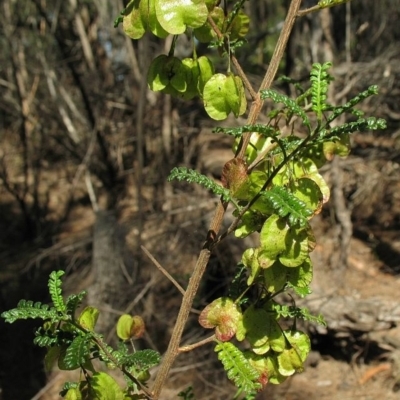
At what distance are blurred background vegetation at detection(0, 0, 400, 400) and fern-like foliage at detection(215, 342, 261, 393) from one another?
2.75 m

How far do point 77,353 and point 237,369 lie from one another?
213 millimetres

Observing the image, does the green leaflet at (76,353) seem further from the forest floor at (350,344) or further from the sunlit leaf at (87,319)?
the forest floor at (350,344)

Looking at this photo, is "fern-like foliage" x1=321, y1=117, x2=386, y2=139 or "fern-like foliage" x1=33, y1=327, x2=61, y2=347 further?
"fern-like foliage" x1=33, y1=327, x2=61, y2=347

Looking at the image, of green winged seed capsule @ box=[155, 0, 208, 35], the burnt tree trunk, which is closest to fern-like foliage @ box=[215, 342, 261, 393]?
green winged seed capsule @ box=[155, 0, 208, 35]

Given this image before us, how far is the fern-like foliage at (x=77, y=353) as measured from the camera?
0.70m

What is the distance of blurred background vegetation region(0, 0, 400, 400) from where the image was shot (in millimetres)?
4043

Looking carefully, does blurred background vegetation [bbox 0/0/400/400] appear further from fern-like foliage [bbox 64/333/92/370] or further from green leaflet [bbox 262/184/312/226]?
green leaflet [bbox 262/184/312/226]

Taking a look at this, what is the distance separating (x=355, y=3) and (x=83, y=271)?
4.11m

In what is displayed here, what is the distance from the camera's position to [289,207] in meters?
0.65

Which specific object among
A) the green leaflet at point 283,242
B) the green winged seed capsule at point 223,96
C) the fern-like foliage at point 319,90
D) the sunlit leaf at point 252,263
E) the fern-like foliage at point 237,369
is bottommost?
the fern-like foliage at point 237,369

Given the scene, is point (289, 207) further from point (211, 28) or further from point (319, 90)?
point (211, 28)

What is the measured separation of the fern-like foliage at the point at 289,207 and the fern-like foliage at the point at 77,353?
0.30 m

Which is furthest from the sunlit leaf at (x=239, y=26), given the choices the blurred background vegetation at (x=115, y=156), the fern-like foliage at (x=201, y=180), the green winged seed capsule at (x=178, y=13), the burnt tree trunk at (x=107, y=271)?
the burnt tree trunk at (x=107, y=271)

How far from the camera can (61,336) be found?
0.80 m
